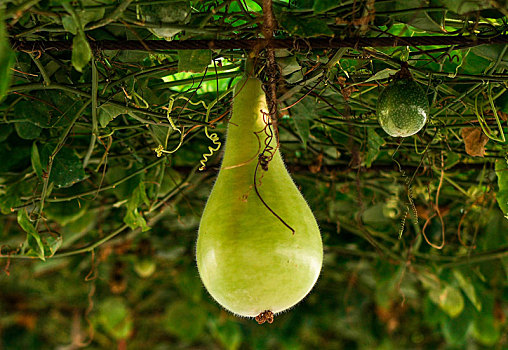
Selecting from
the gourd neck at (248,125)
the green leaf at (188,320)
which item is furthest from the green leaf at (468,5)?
the green leaf at (188,320)

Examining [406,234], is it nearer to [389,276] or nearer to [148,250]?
[389,276]

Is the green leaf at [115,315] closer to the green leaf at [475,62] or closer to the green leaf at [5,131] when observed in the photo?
the green leaf at [5,131]

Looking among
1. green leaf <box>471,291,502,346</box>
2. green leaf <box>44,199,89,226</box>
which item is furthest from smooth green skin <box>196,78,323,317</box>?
green leaf <box>471,291,502,346</box>

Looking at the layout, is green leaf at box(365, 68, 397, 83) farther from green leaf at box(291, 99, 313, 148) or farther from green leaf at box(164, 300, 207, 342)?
green leaf at box(164, 300, 207, 342)

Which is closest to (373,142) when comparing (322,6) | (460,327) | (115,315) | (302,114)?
(302,114)

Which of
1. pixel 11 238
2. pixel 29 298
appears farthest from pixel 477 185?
pixel 29 298
